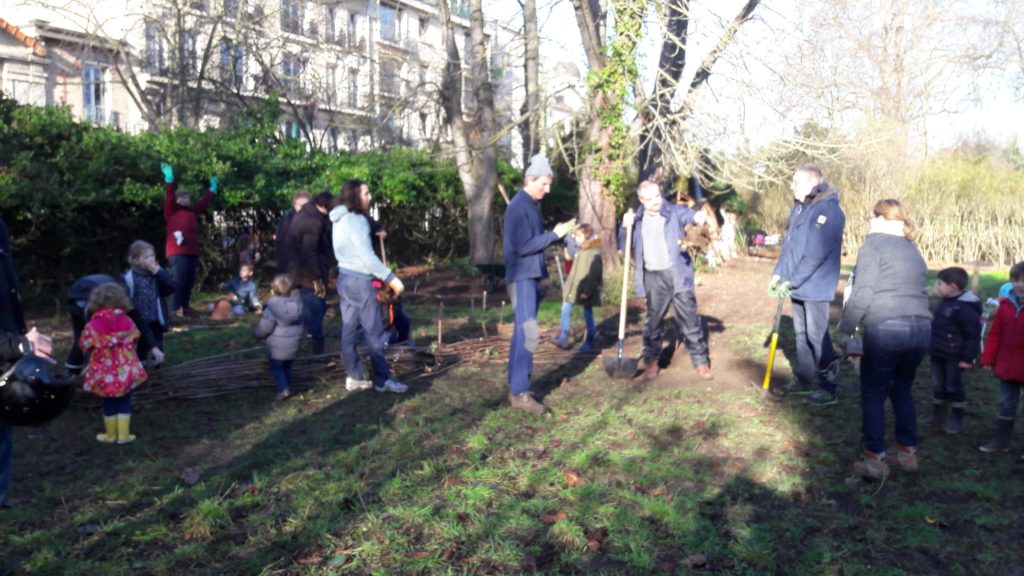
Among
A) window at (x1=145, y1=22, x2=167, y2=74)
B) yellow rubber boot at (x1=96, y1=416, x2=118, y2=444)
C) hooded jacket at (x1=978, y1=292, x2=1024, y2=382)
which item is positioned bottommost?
yellow rubber boot at (x1=96, y1=416, x2=118, y2=444)

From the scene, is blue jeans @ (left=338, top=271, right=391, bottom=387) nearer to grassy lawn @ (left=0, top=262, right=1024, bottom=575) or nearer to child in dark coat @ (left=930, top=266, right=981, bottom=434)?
grassy lawn @ (left=0, top=262, right=1024, bottom=575)

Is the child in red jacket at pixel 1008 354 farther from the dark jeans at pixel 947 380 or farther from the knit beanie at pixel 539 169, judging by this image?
the knit beanie at pixel 539 169

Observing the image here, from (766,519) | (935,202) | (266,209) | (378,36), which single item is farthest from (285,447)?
(378,36)

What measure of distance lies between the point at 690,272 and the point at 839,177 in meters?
17.3

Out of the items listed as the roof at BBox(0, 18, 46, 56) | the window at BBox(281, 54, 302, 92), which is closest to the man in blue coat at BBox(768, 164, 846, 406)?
the window at BBox(281, 54, 302, 92)

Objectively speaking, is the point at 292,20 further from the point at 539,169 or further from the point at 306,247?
the point at 539,169

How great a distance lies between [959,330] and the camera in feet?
21.8

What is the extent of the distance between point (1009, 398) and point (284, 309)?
18.1 feet

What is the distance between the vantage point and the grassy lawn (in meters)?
4.32

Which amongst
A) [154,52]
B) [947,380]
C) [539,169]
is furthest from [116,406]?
[154,52]

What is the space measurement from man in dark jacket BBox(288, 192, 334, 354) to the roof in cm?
2413

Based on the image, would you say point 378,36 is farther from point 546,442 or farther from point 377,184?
point 546,442

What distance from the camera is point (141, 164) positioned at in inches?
477

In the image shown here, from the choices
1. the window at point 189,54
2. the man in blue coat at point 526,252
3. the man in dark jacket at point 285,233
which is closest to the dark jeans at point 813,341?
the man in blue coat at point 526,252
